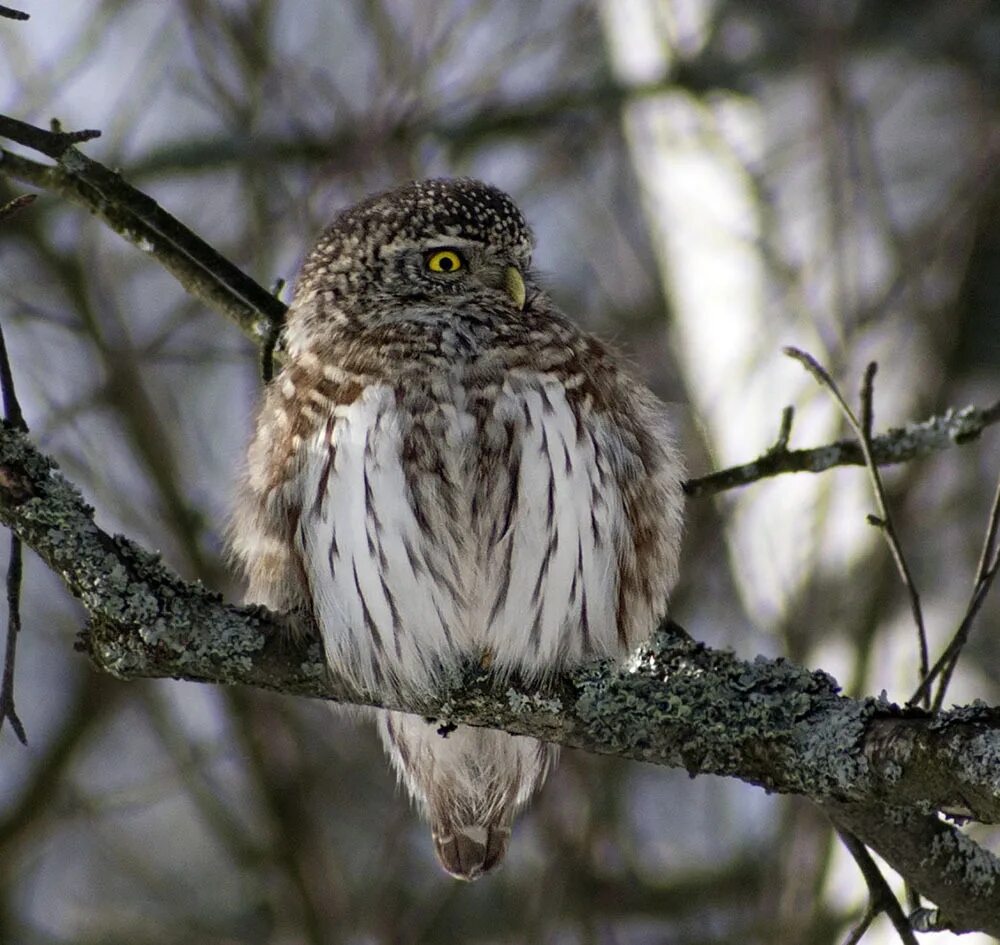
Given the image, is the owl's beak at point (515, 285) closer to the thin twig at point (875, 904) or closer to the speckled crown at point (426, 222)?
the speckled crown at point (426, 222)

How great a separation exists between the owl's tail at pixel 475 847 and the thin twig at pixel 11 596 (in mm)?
1464

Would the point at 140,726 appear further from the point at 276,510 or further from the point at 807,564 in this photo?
the point at 276,510

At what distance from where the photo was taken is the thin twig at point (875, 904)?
275 centimetres

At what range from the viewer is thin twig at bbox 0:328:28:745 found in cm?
243

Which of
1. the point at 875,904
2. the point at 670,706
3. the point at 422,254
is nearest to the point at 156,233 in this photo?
the point at 422,254

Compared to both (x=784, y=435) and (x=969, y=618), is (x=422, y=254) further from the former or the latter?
(x=969, y=618)

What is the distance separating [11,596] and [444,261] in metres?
1.51

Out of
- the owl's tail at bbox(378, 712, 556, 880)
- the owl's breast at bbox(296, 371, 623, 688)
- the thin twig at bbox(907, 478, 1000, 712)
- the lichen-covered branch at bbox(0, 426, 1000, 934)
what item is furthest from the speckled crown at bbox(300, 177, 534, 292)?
the thin twig at bbox(907, 478, 1000, 712)

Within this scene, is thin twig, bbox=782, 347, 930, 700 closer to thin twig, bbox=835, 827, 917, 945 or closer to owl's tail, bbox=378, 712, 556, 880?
thin twig, bbox=835, 827, 917, 945

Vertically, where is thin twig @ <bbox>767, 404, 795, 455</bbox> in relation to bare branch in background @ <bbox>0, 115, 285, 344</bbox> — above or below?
below

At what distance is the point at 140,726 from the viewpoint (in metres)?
8.75

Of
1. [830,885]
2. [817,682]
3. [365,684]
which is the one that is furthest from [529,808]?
[817,682]

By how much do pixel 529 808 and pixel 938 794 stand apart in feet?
9.91

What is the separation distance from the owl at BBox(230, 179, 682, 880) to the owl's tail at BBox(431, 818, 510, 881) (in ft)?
2.24
